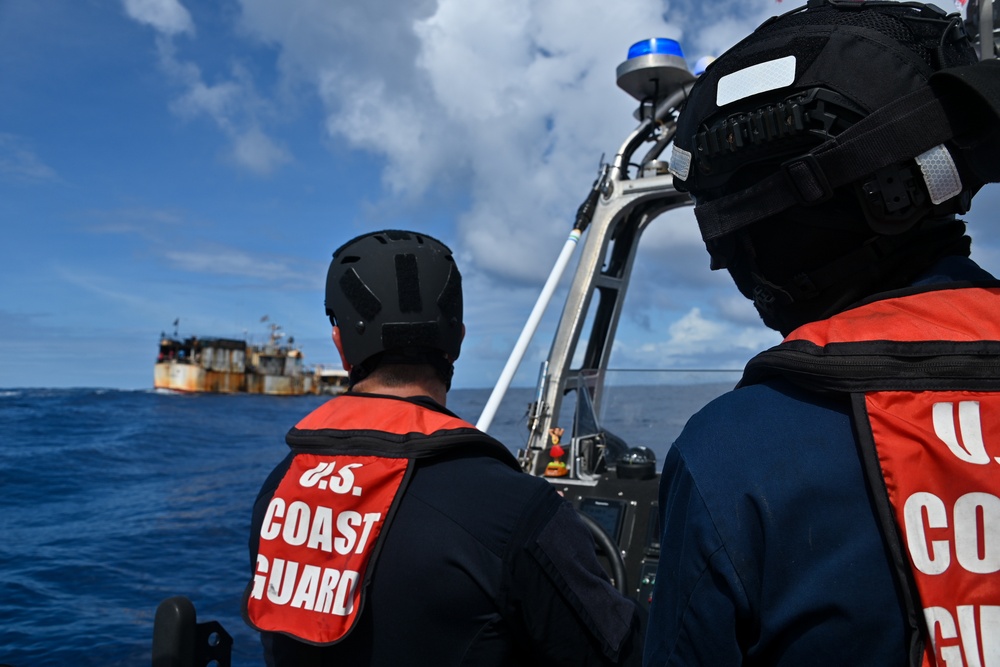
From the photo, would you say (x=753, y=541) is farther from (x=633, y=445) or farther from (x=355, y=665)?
(x=633, y=445)

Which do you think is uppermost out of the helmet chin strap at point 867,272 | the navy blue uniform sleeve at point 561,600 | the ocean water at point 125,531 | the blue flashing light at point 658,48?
the blue flashing light at point 658,48

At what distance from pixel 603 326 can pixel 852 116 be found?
15.9 ft

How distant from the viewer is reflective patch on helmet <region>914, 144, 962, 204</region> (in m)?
1.00

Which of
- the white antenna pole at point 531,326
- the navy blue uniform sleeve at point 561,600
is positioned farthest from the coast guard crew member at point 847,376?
the white antenna pole at point 531,326

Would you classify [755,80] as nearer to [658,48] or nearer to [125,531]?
[658,48]

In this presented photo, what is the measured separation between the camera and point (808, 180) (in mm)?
1015

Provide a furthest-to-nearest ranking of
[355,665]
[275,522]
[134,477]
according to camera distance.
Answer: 1. [134,477]
2. [275,522]
3. [355,665]

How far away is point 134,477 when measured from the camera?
15734mm

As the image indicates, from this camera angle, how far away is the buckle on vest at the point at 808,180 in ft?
3.31

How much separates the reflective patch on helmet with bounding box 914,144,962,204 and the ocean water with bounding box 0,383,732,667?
3.62 metres

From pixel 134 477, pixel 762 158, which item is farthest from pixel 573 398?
pixel 134 477

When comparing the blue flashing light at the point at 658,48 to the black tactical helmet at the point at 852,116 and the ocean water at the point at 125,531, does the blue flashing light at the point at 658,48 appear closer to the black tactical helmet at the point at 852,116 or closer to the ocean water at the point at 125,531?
the ocean water at the point at 125,531

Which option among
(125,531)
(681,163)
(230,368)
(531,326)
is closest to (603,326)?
(531,326)

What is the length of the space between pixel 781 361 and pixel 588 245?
14.6 feet
